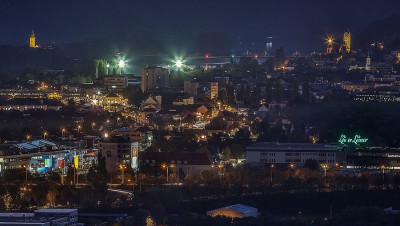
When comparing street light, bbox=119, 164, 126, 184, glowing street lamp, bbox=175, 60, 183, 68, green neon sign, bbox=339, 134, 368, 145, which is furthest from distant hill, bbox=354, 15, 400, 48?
street light, bbox=119, 164, 126, 184

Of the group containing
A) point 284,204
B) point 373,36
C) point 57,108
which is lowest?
point 284,204

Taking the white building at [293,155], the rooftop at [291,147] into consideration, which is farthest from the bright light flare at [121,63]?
the white building at [293,155]

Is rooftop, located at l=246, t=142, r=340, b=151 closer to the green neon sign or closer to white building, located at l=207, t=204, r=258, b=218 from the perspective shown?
the green neon sign

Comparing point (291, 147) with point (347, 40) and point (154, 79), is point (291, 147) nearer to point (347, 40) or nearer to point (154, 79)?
point (154, 79)

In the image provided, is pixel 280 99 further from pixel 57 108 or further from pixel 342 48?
→ pixel 342 48

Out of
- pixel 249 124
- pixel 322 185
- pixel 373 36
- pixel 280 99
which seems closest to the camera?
pixel 322 185

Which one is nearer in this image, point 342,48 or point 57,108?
point 57,108

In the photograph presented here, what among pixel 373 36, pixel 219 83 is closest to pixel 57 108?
pixel 219 83

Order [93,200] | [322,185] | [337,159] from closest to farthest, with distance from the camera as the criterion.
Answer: [93,200], [322,185], [337,159]

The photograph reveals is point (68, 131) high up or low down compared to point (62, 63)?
down
